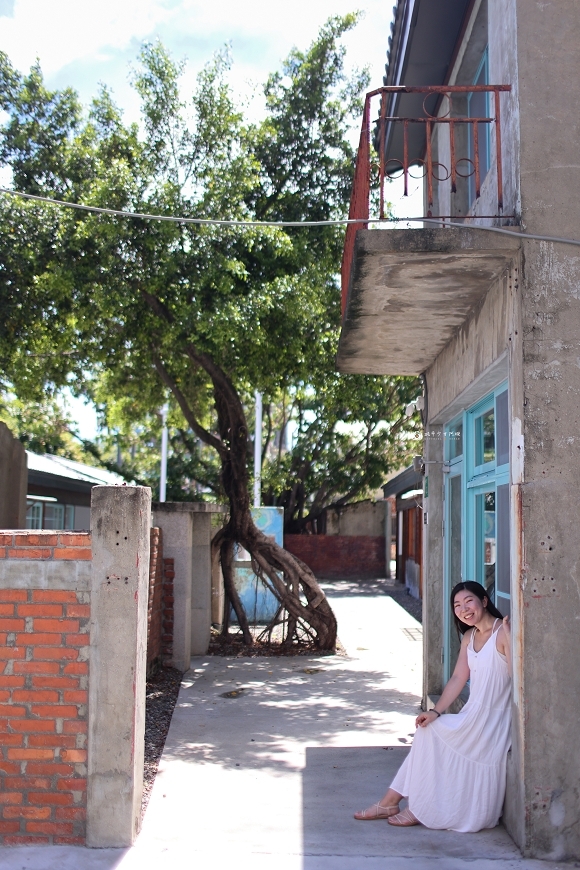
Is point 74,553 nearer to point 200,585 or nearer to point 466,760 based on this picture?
point 466,760

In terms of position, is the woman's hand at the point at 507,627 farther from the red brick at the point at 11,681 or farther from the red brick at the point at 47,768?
the red brick at the point at 11,681

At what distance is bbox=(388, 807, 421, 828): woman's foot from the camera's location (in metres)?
4.89

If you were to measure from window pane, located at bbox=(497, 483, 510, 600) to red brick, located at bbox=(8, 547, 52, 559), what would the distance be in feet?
9.57

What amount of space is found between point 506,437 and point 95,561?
114 inches

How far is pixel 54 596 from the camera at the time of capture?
14.9 feet

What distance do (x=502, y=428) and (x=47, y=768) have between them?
359cm

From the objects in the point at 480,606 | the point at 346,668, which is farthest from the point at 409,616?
the point at 480,606

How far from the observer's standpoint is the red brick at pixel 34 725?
448 cm

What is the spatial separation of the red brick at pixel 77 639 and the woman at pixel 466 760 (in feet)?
6.35

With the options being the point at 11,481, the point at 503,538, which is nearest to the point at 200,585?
the point at 11,481

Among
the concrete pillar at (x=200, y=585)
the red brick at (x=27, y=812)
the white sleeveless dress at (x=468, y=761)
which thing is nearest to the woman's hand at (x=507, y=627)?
the white sleeveless dress at (x=468, y=761)

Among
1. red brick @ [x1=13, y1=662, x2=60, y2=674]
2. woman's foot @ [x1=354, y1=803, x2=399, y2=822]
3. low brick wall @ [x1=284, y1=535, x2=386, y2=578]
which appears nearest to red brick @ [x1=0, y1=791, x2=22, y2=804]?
red brick @ [x1=13, y1=662, x2=60, y2=674]

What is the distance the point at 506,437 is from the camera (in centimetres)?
581

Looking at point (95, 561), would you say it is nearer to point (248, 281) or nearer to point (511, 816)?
point (511, 816)
